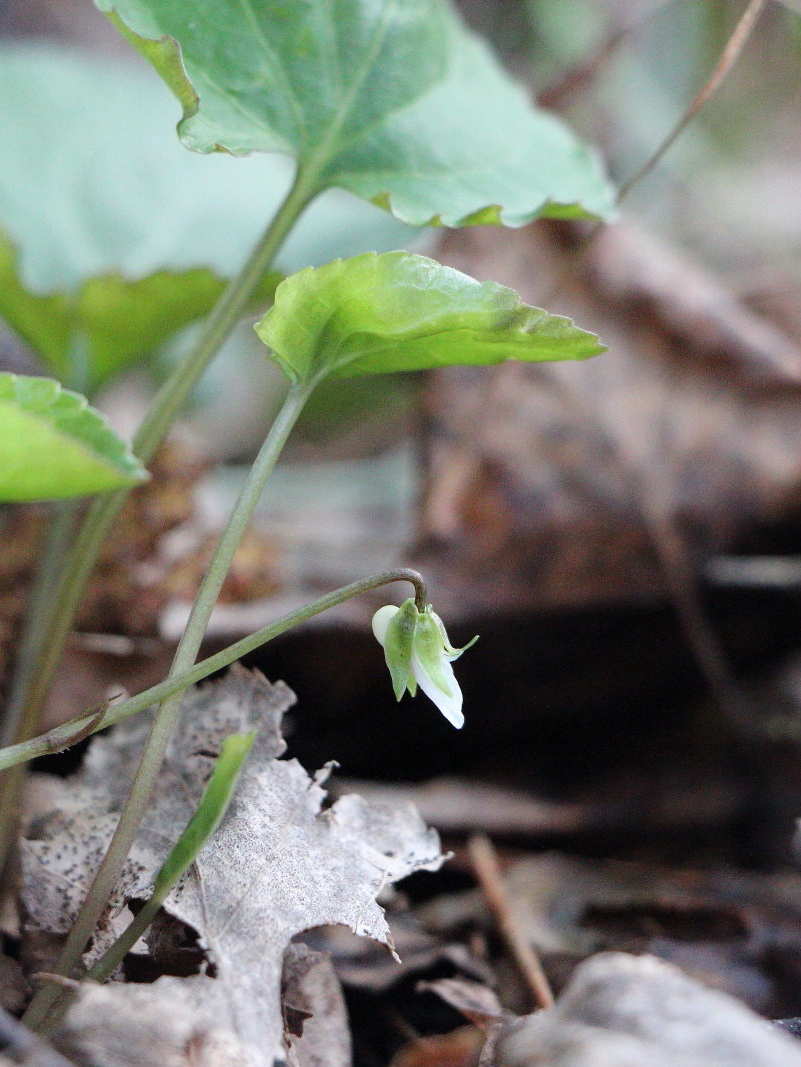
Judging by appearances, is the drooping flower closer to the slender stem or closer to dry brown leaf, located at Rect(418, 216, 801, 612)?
the slender stem

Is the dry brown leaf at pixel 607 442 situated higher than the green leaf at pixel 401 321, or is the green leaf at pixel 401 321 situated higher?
the dry brown leaf at pixel 607 442

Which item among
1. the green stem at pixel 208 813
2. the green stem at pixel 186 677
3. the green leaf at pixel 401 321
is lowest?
the green stem at pixel 208 813

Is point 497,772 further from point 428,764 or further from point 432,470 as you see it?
point 432,470

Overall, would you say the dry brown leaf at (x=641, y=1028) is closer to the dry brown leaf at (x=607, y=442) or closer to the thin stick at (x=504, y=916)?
the thin stick at (x=504, y=916)

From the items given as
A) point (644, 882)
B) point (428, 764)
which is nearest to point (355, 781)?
point (428, 764)

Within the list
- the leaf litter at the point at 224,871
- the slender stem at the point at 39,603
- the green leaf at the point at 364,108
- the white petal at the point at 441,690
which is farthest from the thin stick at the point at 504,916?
the green leaf at the point at 364,108

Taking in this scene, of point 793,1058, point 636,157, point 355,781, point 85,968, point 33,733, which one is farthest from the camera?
point 636,157
